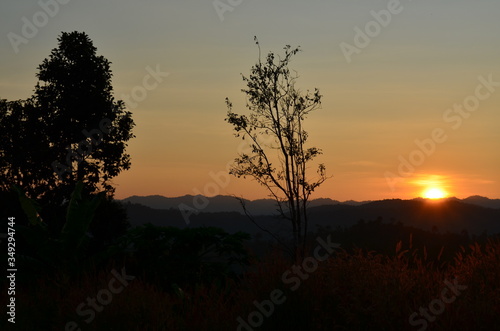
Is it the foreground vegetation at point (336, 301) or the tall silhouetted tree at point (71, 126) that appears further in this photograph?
the tall silhouetted tree at point (71, 126)

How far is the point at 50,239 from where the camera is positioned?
19953 millimetres

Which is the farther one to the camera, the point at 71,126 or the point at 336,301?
the point at 71,126

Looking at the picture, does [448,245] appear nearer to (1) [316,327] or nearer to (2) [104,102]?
(2) [104,102]

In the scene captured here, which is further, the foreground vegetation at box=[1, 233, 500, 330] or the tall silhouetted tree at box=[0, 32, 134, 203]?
the tall silhouetted tree at box=[0, 32, 134, 203]

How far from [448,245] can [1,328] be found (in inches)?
3344

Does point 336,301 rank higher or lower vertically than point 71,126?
lower

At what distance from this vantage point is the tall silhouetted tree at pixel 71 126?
32.0 metres

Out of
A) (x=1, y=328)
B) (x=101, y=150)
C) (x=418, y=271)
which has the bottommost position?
(x=1, y=328)

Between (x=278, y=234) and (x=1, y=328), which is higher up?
(x=278, y=234)

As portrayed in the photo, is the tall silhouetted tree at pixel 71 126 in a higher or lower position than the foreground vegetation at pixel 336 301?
higher

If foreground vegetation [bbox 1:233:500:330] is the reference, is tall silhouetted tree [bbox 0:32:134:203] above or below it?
above

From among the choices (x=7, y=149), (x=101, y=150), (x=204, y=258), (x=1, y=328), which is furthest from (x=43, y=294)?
(x=7, y=149)

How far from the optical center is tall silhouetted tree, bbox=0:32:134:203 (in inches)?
1259

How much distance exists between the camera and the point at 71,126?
3250 centimetres
